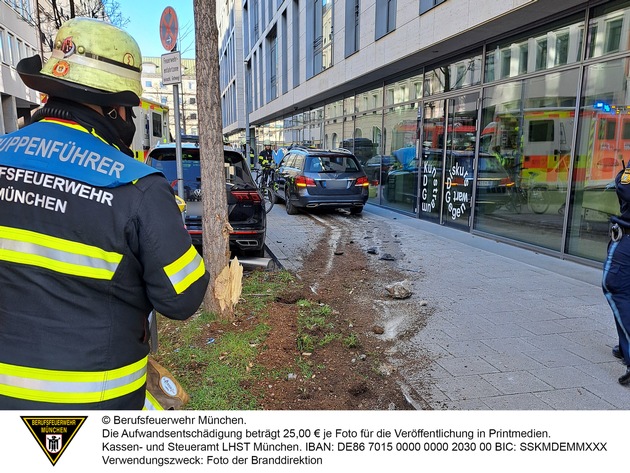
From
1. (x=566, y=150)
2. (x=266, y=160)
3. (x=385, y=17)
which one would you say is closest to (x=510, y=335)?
(x=566, y=150)

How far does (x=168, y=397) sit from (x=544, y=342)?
3.66 m

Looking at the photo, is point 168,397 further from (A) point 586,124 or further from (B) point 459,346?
(A) point 586,124

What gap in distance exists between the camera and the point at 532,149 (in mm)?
7699

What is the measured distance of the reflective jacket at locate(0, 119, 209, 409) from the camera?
4.02 ft

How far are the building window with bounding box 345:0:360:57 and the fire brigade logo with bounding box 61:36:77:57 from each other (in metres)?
13.3

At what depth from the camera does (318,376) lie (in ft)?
11.2

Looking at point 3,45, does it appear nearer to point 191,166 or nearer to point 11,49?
point 11,49

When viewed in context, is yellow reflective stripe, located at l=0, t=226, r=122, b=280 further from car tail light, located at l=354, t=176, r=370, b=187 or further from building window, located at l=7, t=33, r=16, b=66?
building window, located at l=7, t=33, r=16, b=66

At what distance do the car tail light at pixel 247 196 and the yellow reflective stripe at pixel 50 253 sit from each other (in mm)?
4998

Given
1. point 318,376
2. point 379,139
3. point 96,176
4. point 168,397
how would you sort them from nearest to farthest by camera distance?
point 96,176
point 168,397
point 318,376
point 379,139

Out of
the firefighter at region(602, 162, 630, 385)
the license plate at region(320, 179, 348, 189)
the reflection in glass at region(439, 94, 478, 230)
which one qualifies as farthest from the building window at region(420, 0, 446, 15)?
the firefighter at region(602, 162, 630, 385)

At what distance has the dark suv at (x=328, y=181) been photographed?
1134 cm
